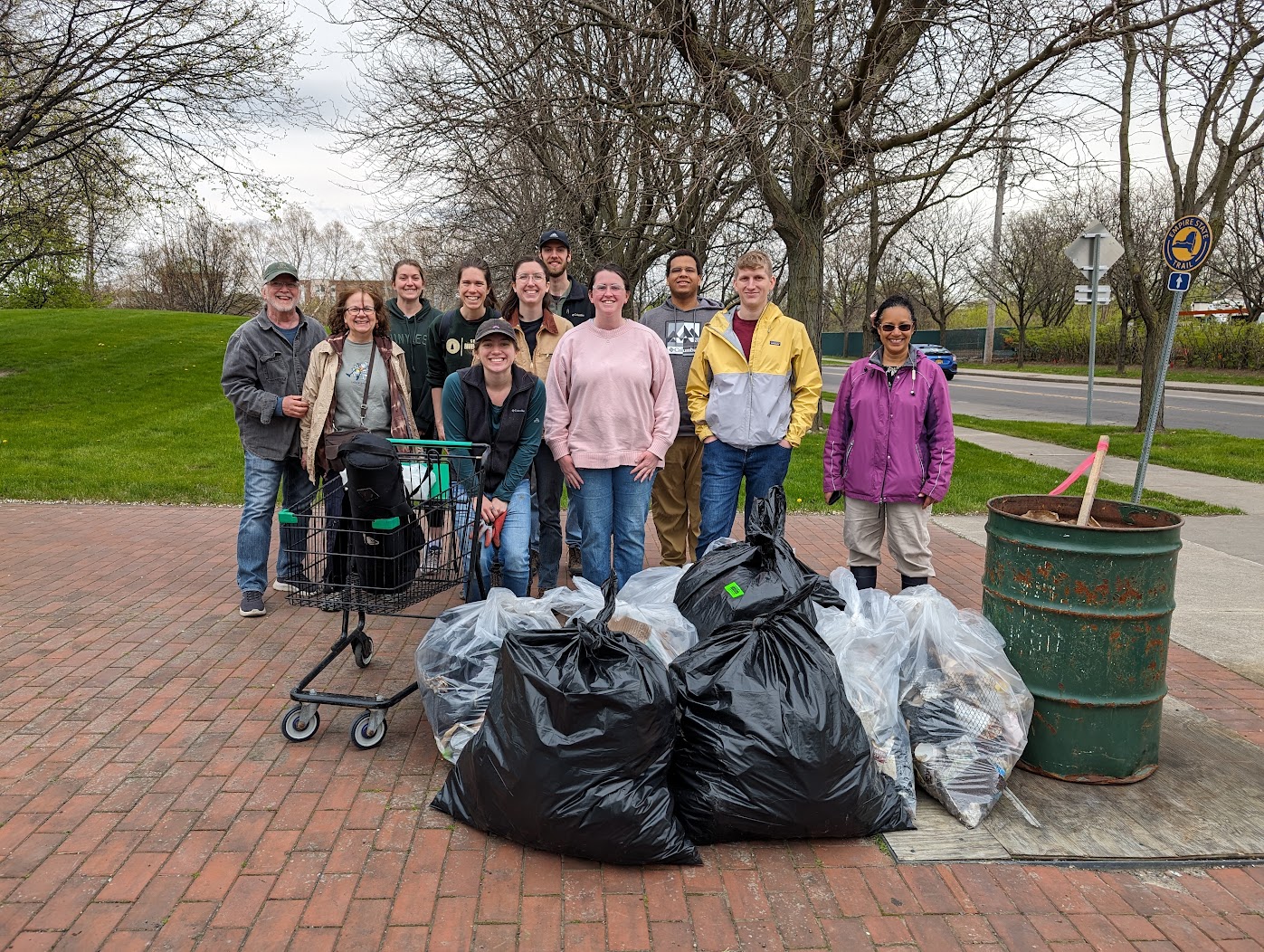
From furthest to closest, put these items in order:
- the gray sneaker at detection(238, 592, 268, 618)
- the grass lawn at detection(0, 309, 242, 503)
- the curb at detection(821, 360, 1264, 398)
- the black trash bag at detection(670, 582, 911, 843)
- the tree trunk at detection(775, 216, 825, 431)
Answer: the curb at detection(821, 360, 1264, 398), the tree trunk at detection(775, 216, 825, 431), the grass lawn at detection(0, 309, 242, 503), the gray sneaker at detection(238, 592, 268, 618), the black trash bag at detection(670, 582, 911, 843)

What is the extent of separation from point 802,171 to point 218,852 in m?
8.71

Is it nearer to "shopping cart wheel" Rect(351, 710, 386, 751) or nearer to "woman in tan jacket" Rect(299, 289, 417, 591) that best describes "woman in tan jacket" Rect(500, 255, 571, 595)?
"woman in tan jacket" Rect(299, 289, 417, 591)

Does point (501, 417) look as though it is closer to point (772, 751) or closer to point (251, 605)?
point (251, 605)

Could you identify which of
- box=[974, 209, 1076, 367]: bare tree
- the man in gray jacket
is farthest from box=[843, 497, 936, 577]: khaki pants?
box=[974, 209, 1076, 367]: bare tree

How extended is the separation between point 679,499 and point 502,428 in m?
1.71

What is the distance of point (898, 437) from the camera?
4.76 metres

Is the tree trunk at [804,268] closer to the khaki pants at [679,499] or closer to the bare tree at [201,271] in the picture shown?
the khaki pants at [679,499]

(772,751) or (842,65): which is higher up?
(842,65)

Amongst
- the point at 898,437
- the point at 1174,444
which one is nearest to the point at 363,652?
the point at 898,437

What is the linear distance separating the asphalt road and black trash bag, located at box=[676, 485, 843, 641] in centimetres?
1569

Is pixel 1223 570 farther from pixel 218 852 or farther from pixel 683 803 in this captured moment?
pixel 218 852

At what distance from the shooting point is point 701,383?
17.6ft

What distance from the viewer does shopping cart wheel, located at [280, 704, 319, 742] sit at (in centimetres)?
384

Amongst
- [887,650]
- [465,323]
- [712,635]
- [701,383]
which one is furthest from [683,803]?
[465,323]
